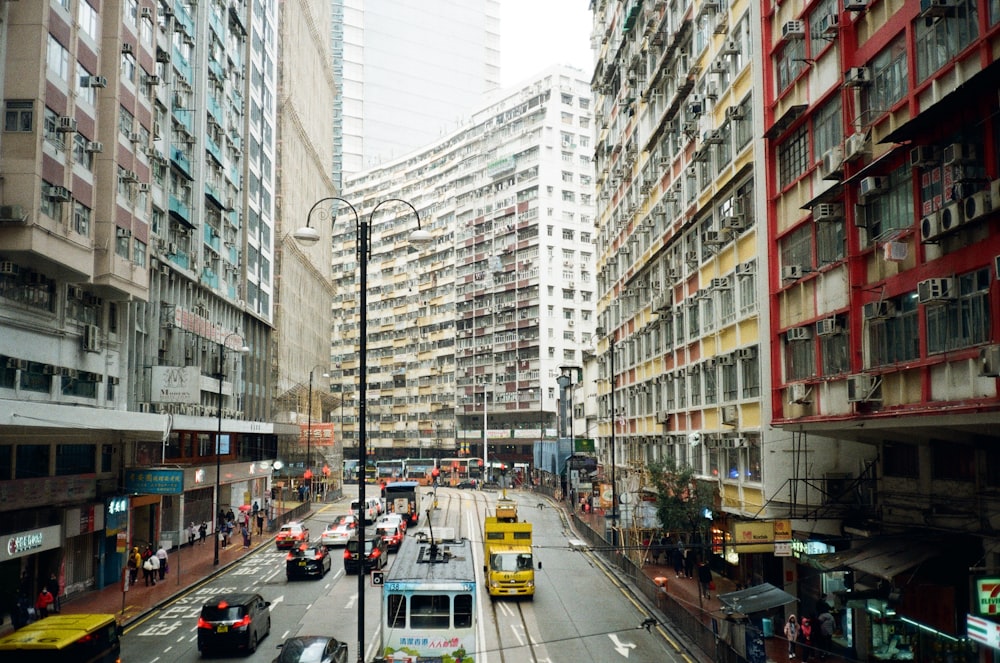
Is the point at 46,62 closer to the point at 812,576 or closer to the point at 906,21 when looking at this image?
the point at 906,21

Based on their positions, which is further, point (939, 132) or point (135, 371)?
point (135, 371)

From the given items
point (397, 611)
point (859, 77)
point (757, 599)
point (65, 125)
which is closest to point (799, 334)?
point (859, 77)

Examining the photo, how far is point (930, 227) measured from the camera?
18844 millimetres

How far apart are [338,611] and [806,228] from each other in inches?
736

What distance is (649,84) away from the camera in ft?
157

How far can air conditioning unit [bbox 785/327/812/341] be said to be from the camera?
1014 inches

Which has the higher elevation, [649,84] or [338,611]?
[649,84]

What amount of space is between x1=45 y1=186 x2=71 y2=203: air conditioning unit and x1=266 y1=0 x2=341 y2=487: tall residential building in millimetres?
39147

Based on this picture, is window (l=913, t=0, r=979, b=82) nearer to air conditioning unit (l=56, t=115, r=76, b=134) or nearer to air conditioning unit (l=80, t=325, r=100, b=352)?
air conditioning unit (l=56, t=115, r=76, b=134)

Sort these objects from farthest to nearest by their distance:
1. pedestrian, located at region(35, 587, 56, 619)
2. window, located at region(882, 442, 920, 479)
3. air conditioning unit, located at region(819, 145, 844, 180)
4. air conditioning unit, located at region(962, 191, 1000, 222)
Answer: pedestrian, located at region(35, 587, 56, 619) < window, located at region(882, 442, 920, 479) < air conditioning unit, located at region(819, 145, 844, 180) < air conditioning unit, located at region(962, 191, 1000, 222)

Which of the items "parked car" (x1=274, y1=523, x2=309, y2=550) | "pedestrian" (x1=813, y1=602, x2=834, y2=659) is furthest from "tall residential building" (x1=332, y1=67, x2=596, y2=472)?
"pedestrian" (x1=813, y1=602, x2=834, y2=659)

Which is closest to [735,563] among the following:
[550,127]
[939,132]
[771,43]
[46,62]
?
[771,43]

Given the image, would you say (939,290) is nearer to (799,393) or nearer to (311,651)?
(799,393)

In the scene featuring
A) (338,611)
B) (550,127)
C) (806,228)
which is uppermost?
(550,127)
